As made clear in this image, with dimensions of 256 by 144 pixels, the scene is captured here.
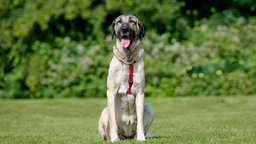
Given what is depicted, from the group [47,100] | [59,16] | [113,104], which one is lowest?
[47,100]

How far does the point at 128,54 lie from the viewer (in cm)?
713

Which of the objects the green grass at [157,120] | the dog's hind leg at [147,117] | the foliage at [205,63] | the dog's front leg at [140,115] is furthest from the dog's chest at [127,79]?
the foliage at [205,63]

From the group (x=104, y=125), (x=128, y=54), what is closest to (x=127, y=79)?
(x=128, y=54)

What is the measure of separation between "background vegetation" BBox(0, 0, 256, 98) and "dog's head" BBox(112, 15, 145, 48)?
9.17 meters

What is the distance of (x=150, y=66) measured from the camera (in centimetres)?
1650

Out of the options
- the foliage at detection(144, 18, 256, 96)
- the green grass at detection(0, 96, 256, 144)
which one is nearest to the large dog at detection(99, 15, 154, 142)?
the green grass at detection(0, 96, 256, 144)

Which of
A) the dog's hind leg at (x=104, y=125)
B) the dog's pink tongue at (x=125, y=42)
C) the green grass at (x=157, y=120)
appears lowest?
the green grass at (x=157, y=120)

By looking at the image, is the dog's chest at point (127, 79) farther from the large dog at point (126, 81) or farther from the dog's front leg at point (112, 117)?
the dog's front leg at point (112, 117)

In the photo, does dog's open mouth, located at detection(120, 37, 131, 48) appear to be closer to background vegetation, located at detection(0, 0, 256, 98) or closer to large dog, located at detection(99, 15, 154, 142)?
large dog, located at detection(99, 15, 154, 142)

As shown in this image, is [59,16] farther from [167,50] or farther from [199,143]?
[199,143]

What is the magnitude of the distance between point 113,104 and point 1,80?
11.1 meters

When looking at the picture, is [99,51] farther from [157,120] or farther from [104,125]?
[104,125]

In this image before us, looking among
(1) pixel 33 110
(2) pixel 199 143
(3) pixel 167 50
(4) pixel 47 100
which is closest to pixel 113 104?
(2) pixel 199 143

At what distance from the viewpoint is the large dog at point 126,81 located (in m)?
7.07
